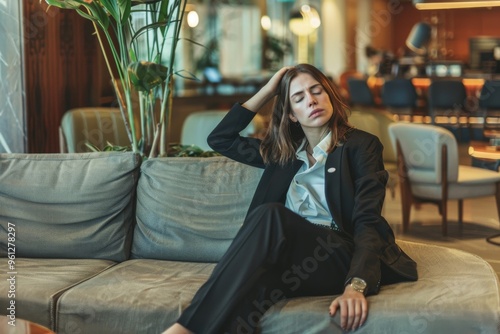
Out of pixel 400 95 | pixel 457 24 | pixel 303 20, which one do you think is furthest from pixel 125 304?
pixel 457 24

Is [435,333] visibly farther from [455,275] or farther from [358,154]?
[358,154]

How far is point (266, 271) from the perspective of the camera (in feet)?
8.68

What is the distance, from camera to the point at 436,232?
6020 mm

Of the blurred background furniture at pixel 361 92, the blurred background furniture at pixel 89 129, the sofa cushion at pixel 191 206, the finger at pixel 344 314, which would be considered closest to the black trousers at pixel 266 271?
the finger at pixel 344 314

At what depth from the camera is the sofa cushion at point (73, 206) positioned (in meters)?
3.39

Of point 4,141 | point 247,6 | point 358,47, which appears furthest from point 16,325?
point 358,47

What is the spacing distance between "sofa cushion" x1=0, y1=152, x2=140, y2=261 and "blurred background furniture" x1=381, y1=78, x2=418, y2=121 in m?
8.85

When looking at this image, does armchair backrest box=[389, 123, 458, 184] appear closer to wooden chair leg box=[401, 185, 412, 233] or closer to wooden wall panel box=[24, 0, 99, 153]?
wooden chair leg box=[401, 185, 412, 233]

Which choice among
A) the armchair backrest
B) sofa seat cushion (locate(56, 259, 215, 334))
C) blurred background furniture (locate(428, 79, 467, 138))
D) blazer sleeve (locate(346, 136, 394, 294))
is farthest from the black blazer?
blurred background furniture (locate(428, 79, 467, 138))

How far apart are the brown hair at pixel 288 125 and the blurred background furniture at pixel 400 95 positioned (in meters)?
8.88

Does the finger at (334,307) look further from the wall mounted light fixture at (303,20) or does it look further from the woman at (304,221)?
the wall mounted light fixture at (303,20)

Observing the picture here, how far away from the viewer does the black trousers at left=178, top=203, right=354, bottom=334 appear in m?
2.55

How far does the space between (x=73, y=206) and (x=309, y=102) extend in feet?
3.86

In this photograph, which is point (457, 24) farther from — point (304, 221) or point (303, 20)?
point (304, 221)
